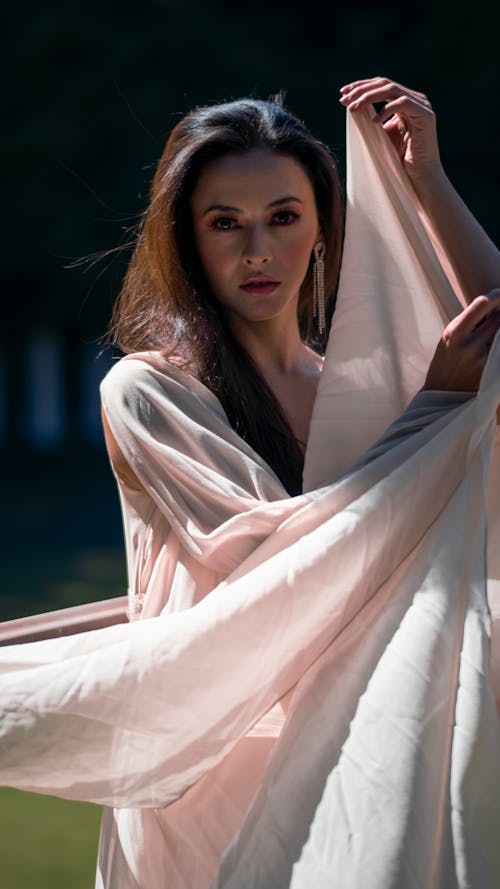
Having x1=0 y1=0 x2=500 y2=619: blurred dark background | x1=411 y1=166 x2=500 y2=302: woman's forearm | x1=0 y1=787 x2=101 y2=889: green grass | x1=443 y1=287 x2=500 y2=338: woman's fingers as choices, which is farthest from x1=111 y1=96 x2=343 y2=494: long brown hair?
x1=0 y1=0 x2=500 y2=619: blurred dark background

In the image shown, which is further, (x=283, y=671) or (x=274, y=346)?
(x=274, y=346)

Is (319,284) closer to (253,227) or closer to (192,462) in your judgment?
(253,227)

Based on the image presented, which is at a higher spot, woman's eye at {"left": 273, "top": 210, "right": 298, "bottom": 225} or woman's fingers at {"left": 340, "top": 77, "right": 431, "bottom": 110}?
woman's fingers at {"left": 340, "top": 77, "right": 431, "bottom": 110}

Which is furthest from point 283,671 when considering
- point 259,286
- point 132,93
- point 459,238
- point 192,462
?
point 132,93

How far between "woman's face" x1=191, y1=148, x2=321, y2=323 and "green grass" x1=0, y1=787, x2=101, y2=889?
1.52 m

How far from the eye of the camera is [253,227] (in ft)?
4.90

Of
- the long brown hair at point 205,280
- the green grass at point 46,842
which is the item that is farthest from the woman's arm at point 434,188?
the green grass at point 46,842

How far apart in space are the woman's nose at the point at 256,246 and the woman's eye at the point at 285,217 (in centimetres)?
4

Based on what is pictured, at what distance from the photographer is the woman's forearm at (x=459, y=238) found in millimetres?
1535

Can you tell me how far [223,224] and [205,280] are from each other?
0.09 meters

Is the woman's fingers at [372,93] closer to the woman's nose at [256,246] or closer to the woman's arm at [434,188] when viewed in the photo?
the woman's arm at [434,188]

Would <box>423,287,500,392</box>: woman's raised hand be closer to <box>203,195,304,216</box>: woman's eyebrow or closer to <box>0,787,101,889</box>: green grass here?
<box>203,195,304,216</box>: woman's eyebrow

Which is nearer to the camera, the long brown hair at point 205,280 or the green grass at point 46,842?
the long brown hair at point 205,280

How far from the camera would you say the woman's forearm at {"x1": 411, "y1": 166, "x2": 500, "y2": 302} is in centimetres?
A: 154
